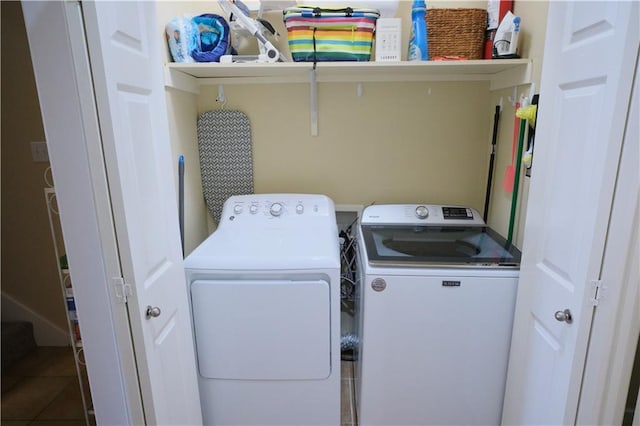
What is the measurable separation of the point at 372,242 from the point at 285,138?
885mm

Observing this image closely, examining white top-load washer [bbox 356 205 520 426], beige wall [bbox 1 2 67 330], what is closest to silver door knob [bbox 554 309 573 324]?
white top-load washer [bbox 356 205 520 426]

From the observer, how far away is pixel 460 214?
2084 millimetres

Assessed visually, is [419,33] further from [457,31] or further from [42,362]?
[42,362]

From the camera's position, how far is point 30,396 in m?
Answer: 2.02

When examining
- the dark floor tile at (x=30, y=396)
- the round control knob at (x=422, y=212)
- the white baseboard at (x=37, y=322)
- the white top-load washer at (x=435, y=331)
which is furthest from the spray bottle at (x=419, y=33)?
the white baseboard at (x=37, y=322)

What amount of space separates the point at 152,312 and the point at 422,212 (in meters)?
1.51

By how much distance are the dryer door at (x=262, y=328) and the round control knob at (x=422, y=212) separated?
2.81 ft

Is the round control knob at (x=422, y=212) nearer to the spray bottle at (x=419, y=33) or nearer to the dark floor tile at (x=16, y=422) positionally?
the spray bottle at (x=419, y=33)

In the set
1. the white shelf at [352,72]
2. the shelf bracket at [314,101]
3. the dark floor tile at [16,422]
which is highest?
the white shelf at [352,72]

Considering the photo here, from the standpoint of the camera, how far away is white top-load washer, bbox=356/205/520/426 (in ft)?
4.94

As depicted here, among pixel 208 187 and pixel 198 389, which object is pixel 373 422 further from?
pixel 208 187

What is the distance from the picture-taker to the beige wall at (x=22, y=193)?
205cm

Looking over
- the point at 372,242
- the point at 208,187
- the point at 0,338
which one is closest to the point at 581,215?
the point at 372,242

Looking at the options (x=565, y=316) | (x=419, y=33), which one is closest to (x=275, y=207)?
(x=419, y=33)
